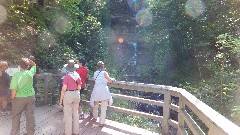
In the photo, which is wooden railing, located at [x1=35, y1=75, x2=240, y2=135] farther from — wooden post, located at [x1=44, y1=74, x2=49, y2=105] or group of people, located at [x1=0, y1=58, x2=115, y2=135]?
group of people, located at [x1=0, y1=58, x2=115, y2=135]

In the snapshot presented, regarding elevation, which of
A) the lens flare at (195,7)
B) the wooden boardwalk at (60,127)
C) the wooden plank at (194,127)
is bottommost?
the wooden boardwalk at (60,127)

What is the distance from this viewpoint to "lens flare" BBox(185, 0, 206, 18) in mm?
19203

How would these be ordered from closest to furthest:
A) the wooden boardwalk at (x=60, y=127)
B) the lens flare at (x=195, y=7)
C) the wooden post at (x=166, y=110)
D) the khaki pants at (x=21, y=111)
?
the khaki pants at (x=21, y=111) → the wooden post at (x=166, y=110) → the wooden boardwalk at (x=60, y=127) → the lens flare at (x=195, y=7)

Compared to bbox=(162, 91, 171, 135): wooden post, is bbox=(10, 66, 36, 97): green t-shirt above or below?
above

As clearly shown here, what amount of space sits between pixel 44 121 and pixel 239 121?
7019 mm

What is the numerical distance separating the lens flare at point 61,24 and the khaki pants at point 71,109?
10269mm

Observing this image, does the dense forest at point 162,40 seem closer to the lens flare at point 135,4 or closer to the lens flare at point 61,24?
the lens flare at point 61,24

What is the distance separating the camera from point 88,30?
19953 mm

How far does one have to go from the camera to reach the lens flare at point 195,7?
19.2 m

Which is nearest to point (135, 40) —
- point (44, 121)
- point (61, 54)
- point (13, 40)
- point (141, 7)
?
point (141, 7)

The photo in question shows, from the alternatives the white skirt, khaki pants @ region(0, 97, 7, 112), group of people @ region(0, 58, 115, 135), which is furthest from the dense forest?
group of people @ region(0, 58, 115, 135)

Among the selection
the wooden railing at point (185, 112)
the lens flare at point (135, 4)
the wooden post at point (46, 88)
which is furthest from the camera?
the lens flare at point (135, 4)

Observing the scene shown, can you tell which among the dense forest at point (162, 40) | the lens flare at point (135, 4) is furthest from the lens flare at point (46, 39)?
the lens flare at point (135, 4)

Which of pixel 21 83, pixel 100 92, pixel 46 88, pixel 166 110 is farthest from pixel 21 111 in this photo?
pixel 46 88
